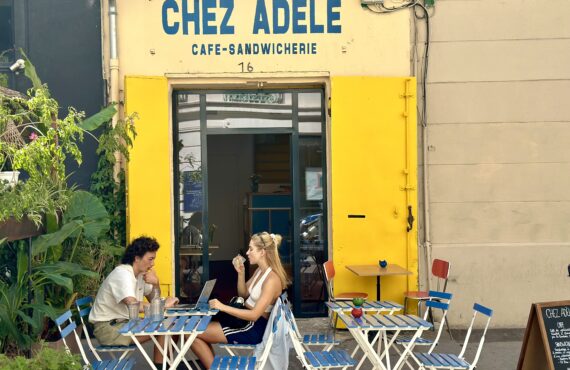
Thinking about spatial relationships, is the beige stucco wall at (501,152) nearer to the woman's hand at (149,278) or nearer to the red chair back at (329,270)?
the red chair back at (329,270)

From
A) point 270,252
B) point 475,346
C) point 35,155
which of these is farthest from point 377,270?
point 35,155

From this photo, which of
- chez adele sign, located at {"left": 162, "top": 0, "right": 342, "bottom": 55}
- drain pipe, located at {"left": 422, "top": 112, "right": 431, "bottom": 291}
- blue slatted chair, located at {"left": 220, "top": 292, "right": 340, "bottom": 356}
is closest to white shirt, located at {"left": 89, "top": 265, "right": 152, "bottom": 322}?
blue slatted chair, located at {"left": 220, "top": 292, "right": 340, "bottom": 356}

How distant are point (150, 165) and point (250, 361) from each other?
10.9 feet

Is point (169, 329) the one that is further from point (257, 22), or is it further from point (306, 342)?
point (257, 22)

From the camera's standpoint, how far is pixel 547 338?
18.2 ft

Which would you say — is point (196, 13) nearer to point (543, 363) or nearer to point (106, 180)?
point (106, 180)

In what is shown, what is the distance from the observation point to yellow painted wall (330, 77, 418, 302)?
27.1 ft

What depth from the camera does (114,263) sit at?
7.84 meters

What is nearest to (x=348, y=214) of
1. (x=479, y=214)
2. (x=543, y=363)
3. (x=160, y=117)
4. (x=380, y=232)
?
(x=380, y=232)

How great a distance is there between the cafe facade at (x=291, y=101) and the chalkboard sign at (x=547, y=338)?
2.62m

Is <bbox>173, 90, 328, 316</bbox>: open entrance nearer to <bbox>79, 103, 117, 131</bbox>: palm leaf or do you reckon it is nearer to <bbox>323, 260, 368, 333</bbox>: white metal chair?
<bbox>323, 260, 368, 333</bbox>: white metal chair

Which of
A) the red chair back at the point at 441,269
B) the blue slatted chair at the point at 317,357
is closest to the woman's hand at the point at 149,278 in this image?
the blue slatted chair at the point at 317,357

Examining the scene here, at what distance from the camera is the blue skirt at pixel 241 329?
5.95 meters

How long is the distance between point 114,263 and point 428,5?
4.52 metres
